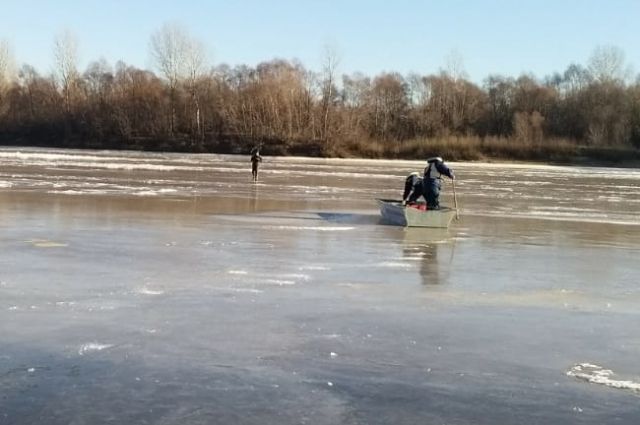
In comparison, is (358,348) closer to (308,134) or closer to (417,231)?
(417,231)

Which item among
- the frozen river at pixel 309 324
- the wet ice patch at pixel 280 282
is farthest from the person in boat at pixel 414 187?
the wet ice patch at pixel 280 282

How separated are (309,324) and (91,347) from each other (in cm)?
180

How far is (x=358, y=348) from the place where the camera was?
5.91 metres

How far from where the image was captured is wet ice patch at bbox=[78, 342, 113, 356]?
5.58 meters

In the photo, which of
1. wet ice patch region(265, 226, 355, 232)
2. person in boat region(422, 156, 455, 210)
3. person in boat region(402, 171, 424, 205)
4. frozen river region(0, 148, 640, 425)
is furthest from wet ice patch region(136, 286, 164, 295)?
person in boat region(402, 171, 424, 205)

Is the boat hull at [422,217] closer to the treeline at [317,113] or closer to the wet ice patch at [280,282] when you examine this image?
the wet ice patch at [280,282]

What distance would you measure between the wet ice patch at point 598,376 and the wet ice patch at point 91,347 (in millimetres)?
3267

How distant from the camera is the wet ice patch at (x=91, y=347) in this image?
558 centimetres

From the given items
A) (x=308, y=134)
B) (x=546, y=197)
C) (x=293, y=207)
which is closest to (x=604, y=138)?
(x=308, y=134)

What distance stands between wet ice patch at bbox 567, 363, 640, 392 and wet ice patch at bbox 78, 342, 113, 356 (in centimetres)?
327

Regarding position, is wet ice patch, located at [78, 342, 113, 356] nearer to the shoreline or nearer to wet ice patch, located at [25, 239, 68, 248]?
wet ice patch, located at [25, 239, 68, 248]

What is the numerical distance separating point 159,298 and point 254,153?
21626 millimetres

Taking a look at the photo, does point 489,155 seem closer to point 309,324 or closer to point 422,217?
point 422,217

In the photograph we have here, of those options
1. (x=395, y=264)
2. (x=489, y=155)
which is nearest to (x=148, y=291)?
(x=395, y=264)
